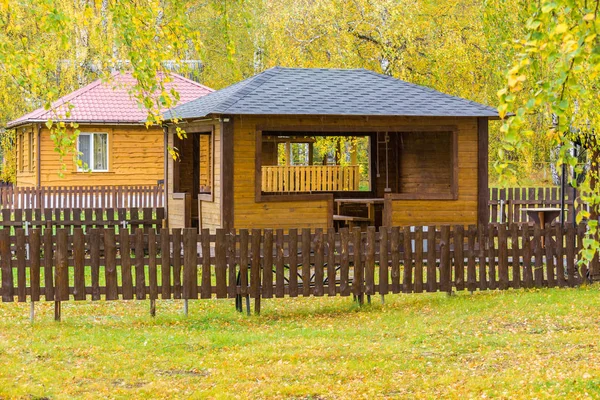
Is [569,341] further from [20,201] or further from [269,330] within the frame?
[20,201]

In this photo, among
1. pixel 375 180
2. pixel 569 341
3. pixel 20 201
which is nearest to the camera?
pixel 569 341

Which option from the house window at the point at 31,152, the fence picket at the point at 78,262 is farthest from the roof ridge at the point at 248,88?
the house window at the point at 31,152

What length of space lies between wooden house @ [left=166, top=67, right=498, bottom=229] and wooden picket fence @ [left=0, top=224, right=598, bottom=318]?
3971mm

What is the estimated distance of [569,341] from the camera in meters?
10.4

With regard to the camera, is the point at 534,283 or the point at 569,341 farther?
the point at 534,283

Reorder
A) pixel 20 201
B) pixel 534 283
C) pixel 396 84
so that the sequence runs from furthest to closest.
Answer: pixel 20 201
pixel 396 84
pixel 534 283

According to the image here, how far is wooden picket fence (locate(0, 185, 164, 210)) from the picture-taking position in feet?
92.2

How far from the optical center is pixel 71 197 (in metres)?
28.2

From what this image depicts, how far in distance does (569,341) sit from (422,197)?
8.89 metres

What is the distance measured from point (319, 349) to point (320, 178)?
526 inches

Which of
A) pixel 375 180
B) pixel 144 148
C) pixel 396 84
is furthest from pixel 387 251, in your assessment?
pixel 144 148

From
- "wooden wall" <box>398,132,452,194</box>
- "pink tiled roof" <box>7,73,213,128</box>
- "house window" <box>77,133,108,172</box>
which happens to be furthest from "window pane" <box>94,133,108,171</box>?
"wooden wall" <box>398,132,452,194</box>

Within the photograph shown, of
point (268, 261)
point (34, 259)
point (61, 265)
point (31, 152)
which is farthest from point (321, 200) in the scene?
point (31, 152)

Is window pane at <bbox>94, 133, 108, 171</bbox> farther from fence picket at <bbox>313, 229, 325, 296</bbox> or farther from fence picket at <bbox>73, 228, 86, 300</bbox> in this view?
fence picket at <bbox>313, 229, 325, 296</bbox>
